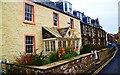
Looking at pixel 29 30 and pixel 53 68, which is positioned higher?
pixel 29 30

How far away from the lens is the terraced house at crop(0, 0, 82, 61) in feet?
41.9

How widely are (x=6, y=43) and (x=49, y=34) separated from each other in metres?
4.83

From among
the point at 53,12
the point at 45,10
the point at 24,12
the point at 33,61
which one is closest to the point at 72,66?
the point at 33,61

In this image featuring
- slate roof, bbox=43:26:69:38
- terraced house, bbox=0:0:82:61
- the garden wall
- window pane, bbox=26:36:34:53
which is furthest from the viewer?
slate roof, bbox=43:26:69:38

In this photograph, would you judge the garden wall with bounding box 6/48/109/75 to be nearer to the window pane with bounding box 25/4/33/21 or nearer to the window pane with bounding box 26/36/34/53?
the window pane with bounding box 26/36/34/53

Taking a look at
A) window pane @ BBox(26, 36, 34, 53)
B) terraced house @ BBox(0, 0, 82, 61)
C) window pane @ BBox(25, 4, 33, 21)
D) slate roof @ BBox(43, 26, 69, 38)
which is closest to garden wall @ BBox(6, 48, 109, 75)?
terraced house @ BBox(0, 0, 82, 61)

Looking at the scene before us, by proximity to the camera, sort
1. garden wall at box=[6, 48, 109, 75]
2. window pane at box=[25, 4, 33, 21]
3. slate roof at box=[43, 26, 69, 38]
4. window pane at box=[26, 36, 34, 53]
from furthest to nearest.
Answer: slate roof at box=[43, 26, 69, 38] < window pane at box=[25, 4, 33, 21] < window pane at box=[26, 36, 34, 53] < garden wall at box=[6, 48, 109, 75]

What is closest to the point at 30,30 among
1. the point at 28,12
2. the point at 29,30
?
the point at 29,30

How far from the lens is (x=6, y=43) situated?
496 inches

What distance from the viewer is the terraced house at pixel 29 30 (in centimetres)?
1277

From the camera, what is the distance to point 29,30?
14883 mm

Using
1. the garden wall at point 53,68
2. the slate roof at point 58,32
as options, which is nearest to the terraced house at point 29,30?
the slate roof at point 58,32

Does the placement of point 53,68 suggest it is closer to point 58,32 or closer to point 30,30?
point 30,30

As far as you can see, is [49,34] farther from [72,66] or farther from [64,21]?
[72,66]
